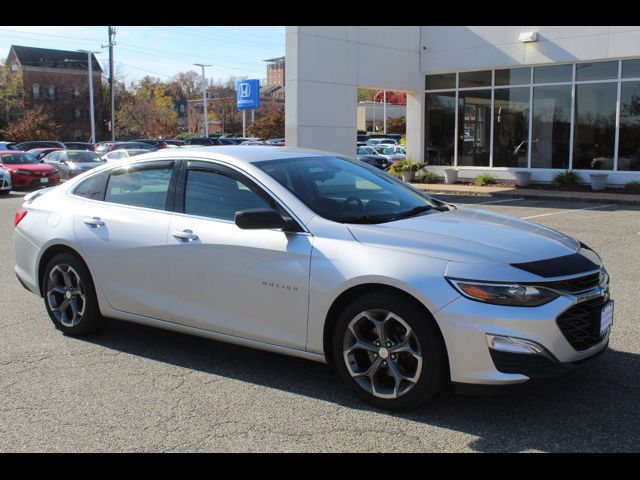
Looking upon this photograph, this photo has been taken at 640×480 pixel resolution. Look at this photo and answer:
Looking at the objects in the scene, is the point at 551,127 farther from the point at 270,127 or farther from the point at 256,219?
the point at 270,127

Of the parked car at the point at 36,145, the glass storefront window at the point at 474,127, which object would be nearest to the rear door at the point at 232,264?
the glass storefront window at the point at 474,127

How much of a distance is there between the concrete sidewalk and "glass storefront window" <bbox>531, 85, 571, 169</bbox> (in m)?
1.49

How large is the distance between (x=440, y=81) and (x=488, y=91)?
80.1 inches

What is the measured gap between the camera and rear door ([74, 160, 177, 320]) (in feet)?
16.1

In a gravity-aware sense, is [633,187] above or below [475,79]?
below

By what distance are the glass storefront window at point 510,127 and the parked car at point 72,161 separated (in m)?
15.0

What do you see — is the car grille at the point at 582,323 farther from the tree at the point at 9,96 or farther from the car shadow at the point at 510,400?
the tree at the point at 9,96

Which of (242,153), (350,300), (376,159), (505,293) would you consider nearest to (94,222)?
(242,153)

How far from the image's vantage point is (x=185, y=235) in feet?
15.5

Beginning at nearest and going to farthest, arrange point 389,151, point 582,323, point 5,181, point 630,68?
1. point 582,323
2. point 630,68
3. point 5,181
4. point 389,151

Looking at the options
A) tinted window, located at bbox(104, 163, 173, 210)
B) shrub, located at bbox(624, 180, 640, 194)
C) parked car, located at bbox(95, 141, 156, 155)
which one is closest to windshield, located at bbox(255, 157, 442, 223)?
tinted window, located at bbox(104, 163, 173, 210)

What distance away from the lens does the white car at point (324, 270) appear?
3.68 metres

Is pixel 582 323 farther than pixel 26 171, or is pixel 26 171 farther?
pixel 26 171

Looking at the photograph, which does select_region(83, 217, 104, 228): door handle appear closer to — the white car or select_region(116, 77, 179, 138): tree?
the white car
